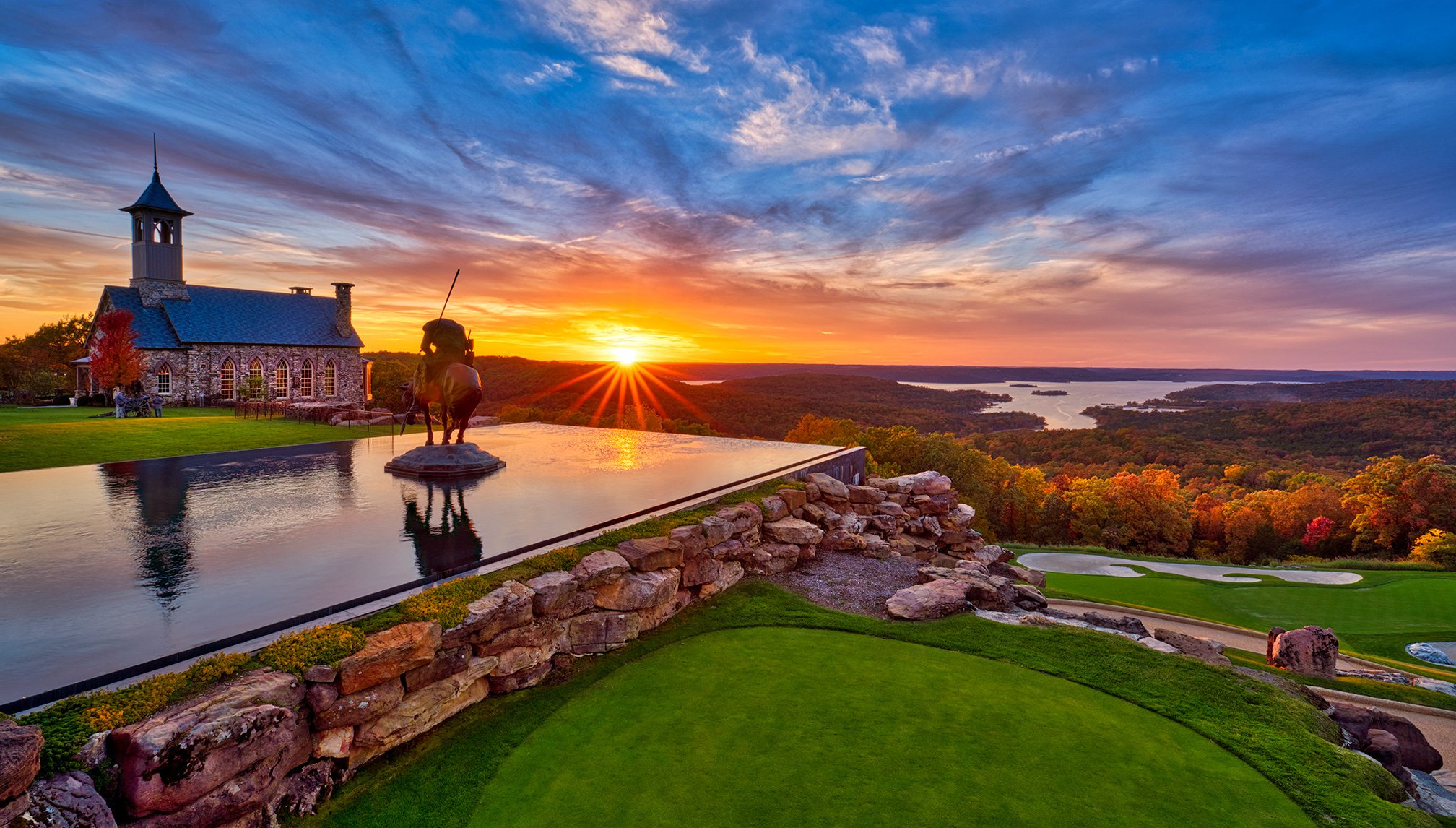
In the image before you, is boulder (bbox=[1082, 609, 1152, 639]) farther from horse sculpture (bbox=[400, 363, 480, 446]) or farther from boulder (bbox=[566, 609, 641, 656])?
horse sculpture (bbox=[400, 363, 480, 446])

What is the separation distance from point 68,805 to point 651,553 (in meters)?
5.05

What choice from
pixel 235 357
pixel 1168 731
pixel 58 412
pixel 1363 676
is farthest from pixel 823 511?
pixel 235 357

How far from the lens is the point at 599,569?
21.9 feet

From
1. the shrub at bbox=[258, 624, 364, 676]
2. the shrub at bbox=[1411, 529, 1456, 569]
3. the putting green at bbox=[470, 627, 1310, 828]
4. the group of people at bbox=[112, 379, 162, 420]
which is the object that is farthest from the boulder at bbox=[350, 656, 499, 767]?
the shrub at bbox=[1411, 529, 1456, 569]

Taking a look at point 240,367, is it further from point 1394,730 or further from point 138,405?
point 1394,730

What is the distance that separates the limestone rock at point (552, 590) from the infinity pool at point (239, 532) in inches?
31.9

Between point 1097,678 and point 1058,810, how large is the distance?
265 centimetres

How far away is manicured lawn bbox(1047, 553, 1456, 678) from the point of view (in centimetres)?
1375

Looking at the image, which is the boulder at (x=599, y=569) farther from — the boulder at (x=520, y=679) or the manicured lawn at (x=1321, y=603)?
the manicured lawn at (x=1321, y=603)

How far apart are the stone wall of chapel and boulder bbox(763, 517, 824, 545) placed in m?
34.7

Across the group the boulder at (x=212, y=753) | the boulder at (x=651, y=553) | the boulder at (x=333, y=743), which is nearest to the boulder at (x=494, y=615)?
the boulder at (x=333, y=743)

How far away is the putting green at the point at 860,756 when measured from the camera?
4.16m

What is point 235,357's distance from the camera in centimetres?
3538

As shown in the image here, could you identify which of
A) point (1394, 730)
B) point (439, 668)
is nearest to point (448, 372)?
point (439, 668)
